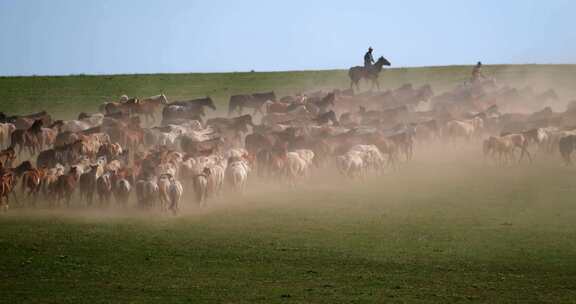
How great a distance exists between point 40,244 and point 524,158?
20289 millimetres

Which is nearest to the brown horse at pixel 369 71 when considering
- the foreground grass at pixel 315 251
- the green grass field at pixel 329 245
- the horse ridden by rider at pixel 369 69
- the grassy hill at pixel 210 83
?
the horse ridden by rider at pixel 369 69

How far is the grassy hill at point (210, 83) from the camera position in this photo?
52375 mm

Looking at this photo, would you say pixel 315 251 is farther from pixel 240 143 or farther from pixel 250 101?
pixel 250 101

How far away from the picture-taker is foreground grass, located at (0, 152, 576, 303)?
16.0 m

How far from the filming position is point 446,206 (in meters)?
25.0

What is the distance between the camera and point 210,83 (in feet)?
195

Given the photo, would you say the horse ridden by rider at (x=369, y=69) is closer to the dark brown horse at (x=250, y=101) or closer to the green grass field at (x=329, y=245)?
the dark brown horse at (x=250, y=101)

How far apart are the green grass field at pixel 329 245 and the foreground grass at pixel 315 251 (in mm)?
40

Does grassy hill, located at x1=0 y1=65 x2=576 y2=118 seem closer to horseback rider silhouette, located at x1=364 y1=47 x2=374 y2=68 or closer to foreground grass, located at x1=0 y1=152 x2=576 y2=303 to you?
horseback rider silhouette, located at x1=364 y1=47 x2=374 y2=68

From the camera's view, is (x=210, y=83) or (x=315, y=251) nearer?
(x=315, y=251)

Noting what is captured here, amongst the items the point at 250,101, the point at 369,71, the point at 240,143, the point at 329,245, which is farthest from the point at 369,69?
the point at 329,245

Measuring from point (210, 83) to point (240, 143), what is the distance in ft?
85.8

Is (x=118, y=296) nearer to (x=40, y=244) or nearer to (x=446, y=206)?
(x=40, y=244)

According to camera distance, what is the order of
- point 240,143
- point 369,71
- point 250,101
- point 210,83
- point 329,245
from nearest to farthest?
point 329,245 → point 240,143 → point 250,101 → point 369,71 → point 210,83
